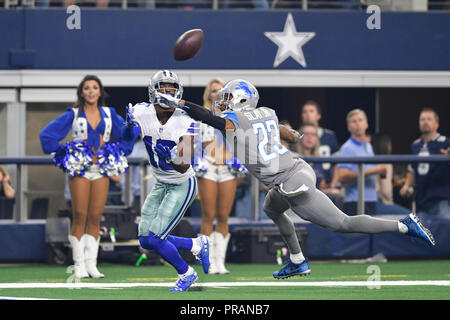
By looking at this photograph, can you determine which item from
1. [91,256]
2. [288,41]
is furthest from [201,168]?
[288,41]

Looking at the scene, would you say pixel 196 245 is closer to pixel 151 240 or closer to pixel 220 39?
pixel 151 240

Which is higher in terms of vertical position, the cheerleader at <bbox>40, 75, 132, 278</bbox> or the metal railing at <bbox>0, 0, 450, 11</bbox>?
the metal railing at <bbox>0, 0, 450, 11</bbox>

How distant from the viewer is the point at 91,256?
11.9m

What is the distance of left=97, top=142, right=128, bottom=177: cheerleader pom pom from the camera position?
11.9m

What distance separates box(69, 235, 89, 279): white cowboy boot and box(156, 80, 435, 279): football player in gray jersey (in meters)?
2.67

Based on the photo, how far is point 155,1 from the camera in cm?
1560

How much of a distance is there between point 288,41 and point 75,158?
4.92 metres

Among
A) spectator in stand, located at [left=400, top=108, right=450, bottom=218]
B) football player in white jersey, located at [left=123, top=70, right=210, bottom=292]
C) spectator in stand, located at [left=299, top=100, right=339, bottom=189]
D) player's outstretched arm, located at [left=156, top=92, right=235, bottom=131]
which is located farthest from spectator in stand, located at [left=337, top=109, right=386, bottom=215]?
player's outstretched arm, located at [left=156, top=92, right=235, bottom=131]

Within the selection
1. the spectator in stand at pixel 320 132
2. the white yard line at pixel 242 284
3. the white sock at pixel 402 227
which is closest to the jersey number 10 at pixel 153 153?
the white yard line at pixel 242 284

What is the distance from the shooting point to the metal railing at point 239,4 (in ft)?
49.4

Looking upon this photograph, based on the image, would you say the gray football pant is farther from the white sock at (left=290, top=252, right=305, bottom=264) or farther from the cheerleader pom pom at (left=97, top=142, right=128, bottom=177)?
the cheerleader pom pom at (left=97, top=142, right=128, bottom=177)
